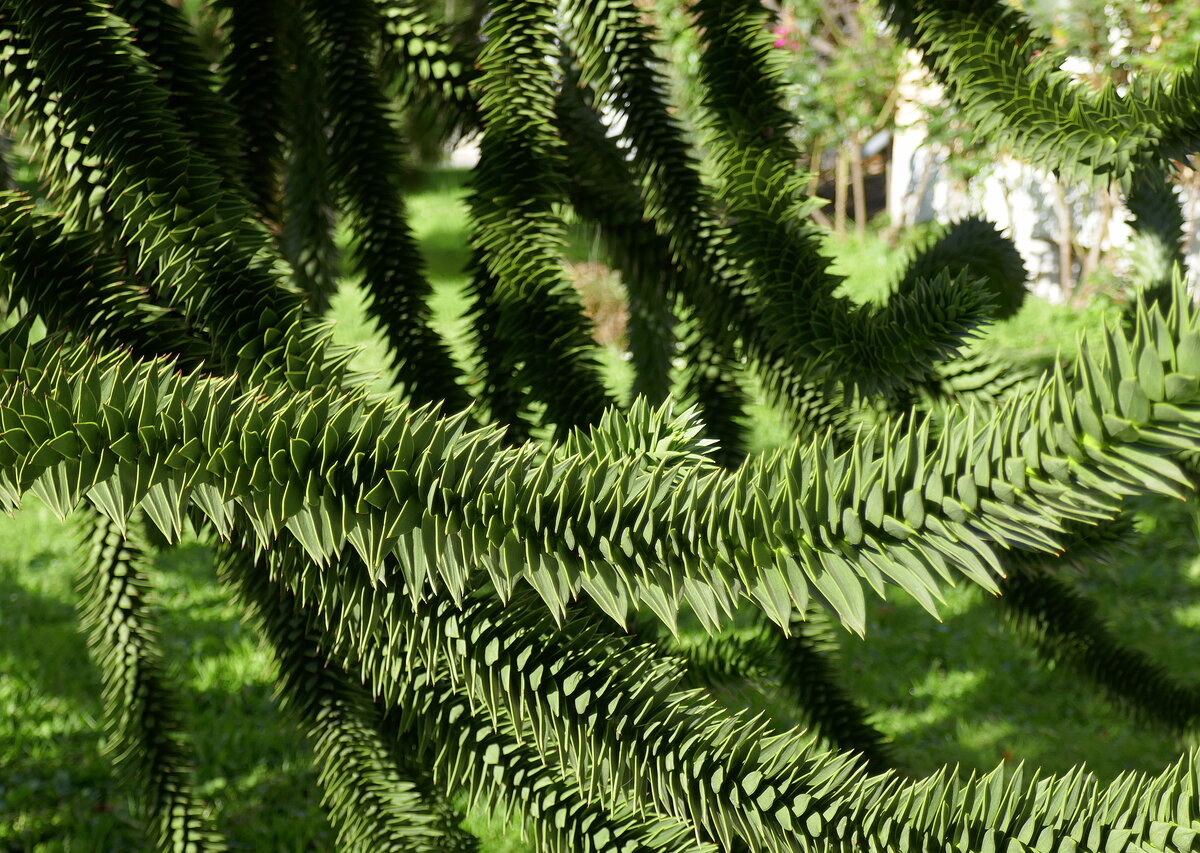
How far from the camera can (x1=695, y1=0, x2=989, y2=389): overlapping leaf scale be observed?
1.42 metres

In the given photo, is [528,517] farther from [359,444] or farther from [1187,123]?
[1187,123]

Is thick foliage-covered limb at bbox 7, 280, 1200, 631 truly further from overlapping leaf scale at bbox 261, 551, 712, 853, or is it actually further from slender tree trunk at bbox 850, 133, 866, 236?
slender tree trunk at bbox 850, 133, 866, 236

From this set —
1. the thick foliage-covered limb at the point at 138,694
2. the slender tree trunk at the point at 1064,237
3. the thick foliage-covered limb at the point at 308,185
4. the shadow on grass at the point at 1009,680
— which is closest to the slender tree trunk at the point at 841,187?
the slender tree trunk at the point at 1064,237

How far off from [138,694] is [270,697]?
1.18 metres

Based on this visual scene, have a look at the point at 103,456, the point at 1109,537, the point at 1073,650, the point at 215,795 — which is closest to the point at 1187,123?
the point at 1109,537

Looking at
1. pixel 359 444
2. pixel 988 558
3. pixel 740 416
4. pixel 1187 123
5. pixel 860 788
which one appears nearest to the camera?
pixel 988 558

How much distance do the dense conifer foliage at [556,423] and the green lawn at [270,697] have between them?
0.93 meters

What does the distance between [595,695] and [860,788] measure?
0.29 m

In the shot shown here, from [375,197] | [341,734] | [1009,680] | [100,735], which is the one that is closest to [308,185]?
[375,197]

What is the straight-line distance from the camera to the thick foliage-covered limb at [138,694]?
1.81 meters

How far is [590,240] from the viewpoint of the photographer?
82.6 inches

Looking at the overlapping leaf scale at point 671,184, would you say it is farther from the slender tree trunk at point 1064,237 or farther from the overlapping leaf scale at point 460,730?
the slender tree trunk at point 1064,237

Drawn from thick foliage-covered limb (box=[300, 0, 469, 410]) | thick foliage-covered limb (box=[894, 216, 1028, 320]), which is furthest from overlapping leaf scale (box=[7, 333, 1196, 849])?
thick foliage-covered limb (box=[894, 216, 1028, 320])

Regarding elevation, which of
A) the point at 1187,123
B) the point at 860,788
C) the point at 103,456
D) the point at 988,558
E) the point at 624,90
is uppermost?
the point at 1187,123
